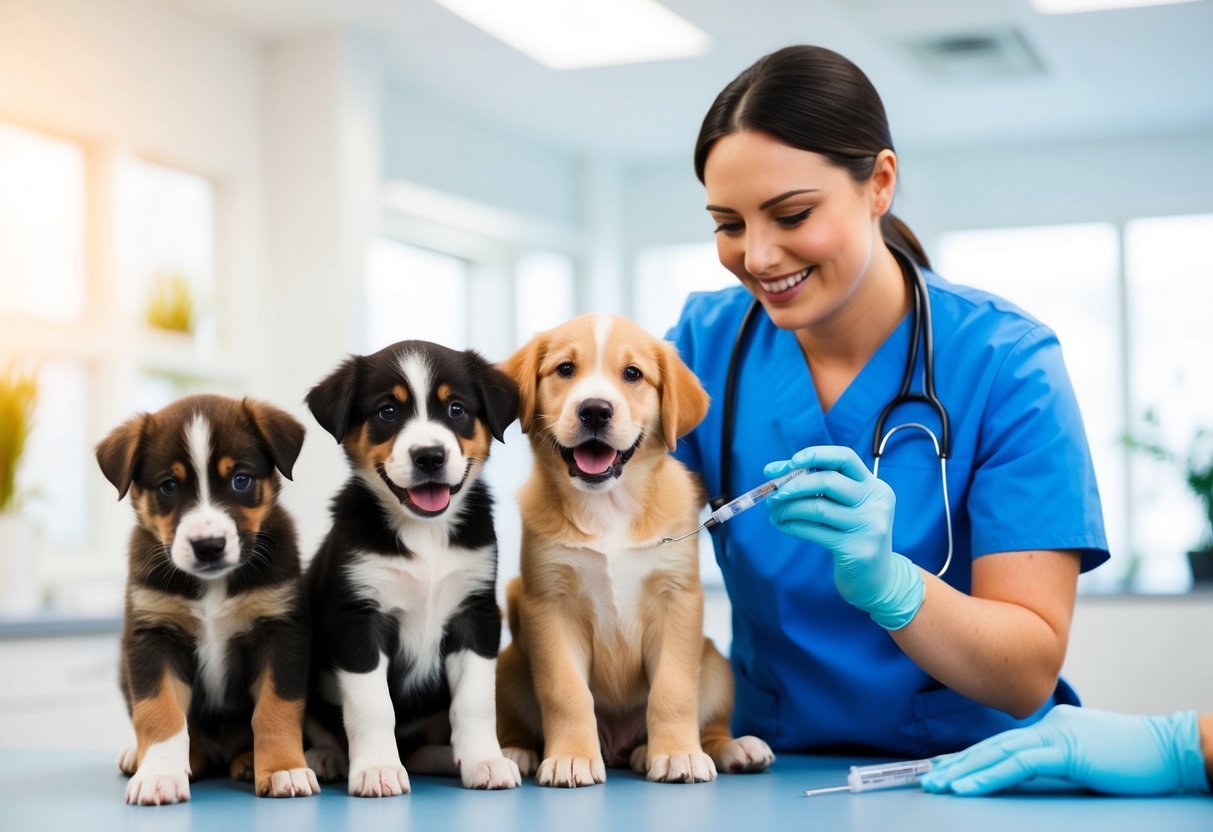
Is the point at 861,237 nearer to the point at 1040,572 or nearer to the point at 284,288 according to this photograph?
the point at 1040,572

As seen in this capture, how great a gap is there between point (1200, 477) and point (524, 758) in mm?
4472

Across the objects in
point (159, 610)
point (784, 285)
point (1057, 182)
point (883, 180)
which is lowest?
point (159, 610)

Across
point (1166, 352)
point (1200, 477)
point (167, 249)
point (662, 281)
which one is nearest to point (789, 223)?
point (167, 249)

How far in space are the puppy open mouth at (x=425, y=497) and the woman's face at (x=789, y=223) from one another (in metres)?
0.54

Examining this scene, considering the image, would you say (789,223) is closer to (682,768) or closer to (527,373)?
(527,373)

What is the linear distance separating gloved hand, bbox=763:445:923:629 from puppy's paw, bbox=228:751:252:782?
26.5 inches

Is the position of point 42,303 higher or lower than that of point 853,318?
higher

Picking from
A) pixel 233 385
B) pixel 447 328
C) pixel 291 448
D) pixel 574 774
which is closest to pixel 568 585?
pixel 574 774

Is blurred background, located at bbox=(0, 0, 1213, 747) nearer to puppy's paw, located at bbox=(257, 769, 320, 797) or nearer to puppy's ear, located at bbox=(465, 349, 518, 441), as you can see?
puppy's ear, located at bbox=(465, 349, 518, 441)

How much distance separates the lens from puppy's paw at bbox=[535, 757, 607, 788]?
1399 millimetres

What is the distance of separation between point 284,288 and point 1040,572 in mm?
4193

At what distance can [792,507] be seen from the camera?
1502mm

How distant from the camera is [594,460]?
1613mm

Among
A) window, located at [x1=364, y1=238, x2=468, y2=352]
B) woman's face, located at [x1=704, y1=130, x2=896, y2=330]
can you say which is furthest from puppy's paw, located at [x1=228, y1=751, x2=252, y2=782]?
window, located at [x1=364, y1=238, x2=468, y2=352]
